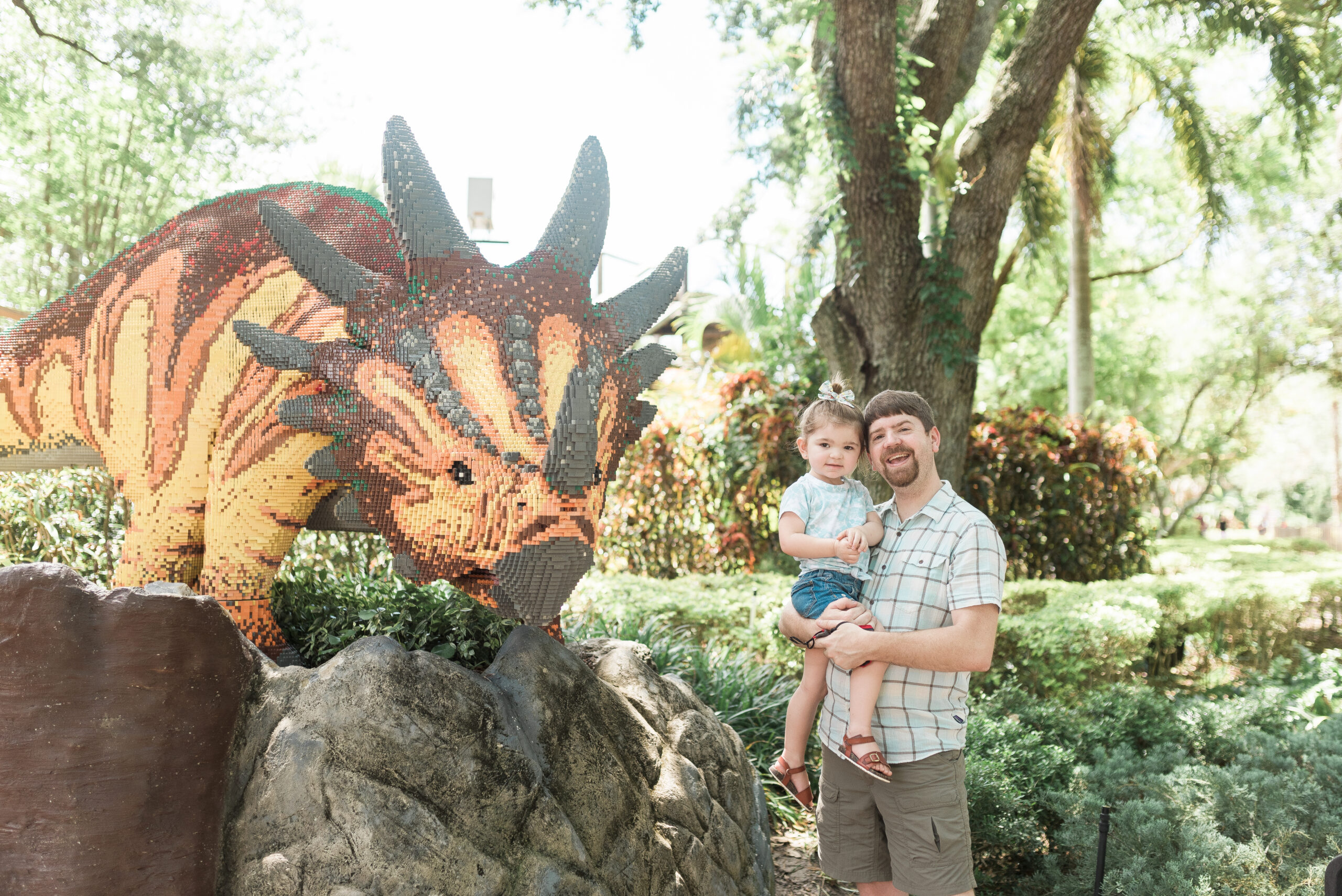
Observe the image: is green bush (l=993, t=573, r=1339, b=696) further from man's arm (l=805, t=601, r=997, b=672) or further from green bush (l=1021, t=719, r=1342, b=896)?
man's arm (l=805, t=601, r=997, b=672)

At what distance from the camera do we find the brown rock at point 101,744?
1797 millimetres

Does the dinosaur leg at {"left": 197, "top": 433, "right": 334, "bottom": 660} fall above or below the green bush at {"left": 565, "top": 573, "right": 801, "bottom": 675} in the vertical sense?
above

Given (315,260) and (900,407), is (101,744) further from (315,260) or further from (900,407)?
(900,407)

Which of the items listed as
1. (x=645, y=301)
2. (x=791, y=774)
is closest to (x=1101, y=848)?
(x=791, y=774)

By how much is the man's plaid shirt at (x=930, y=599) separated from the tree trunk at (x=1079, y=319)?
10887mm

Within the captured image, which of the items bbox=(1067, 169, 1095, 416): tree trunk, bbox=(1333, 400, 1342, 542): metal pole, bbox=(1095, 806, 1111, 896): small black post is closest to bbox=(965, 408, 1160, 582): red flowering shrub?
bbox=(1067, 169, 1095, 416): tree trunk

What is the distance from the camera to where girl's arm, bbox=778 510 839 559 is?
274 cm

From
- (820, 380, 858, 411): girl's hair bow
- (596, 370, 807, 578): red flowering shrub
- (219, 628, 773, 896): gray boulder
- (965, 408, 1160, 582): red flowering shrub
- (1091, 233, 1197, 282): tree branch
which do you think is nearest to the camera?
(219, 628, 773, 896): gray boulder

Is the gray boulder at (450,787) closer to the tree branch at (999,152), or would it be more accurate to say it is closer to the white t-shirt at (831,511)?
the white t-shirt at (831,511)

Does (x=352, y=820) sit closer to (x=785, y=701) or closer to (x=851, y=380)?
(x=785, y=701)

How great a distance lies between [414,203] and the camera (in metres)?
2.17

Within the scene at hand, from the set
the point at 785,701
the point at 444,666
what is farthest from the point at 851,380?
the point at 444,666

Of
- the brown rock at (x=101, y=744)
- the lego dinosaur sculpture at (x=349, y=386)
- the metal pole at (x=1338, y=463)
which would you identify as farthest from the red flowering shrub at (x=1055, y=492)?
the metal pole at (x=1338, y=463)

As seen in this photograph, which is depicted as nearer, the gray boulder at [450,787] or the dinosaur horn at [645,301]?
the gray boulder at [450,787]
